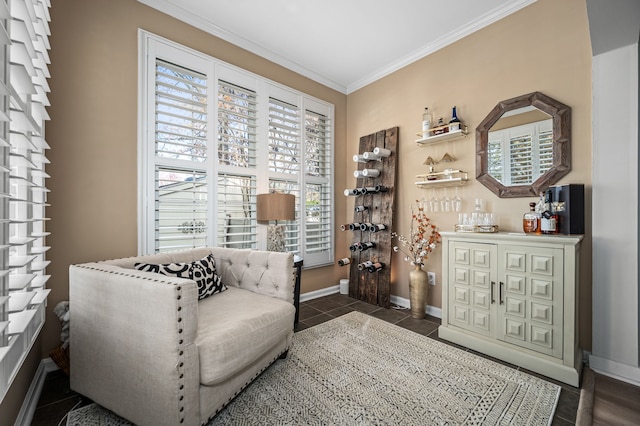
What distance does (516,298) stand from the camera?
2039 mm

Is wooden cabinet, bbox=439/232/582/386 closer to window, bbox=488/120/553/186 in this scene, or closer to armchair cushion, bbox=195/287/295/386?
window, bbox=488/120/553/186

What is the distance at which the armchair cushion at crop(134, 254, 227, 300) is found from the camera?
5.98 feet

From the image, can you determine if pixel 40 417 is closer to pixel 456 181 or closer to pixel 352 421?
pixel 352 421

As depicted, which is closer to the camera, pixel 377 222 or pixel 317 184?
pixel 377 222

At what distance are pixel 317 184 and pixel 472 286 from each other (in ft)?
7.02

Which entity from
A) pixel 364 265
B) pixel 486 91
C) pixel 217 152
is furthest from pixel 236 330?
pixel 486 91

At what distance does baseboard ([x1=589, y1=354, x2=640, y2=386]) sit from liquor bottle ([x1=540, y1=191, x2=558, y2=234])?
92 cm

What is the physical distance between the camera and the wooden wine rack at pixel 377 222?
10.8ft

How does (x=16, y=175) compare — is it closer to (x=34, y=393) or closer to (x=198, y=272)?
(x=198, y=272)

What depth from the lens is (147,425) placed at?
129 centimetres

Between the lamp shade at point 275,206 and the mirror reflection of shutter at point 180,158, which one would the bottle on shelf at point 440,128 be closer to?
the lamp shade at point 275,206

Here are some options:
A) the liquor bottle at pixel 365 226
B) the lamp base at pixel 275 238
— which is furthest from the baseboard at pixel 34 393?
the liquor bottle at pixel 365 226

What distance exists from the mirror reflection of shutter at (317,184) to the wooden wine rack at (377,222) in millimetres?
402

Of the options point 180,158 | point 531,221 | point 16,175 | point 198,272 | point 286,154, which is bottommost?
point 198,272
